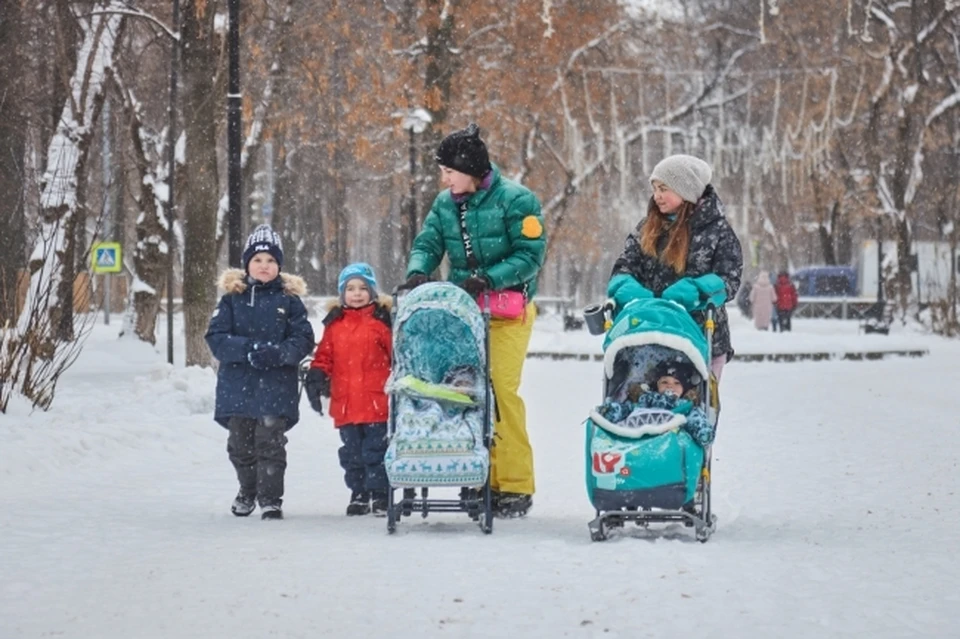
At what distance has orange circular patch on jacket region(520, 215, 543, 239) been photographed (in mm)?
8844

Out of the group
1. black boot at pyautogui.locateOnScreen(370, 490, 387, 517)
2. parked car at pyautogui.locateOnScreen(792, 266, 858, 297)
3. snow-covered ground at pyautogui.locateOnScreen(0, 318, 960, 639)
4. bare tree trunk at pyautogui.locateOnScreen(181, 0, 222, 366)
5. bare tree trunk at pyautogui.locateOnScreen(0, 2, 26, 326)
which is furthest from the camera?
parked car at pyautogui.locateOnScreen(792, 266, 858, 297)

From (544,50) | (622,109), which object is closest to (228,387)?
(544,50)

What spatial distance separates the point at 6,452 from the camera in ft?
36.9

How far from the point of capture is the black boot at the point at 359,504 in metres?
9.05

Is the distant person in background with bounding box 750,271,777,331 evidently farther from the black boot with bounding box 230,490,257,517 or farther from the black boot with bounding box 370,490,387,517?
the black boot with bounding box 230,490,257,517

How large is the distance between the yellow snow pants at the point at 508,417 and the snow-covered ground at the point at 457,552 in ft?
1.03

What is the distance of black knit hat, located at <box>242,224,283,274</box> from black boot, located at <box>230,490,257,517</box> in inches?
48.3

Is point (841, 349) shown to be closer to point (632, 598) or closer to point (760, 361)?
point (760, 361)

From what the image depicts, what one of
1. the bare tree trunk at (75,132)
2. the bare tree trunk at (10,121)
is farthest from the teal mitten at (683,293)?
the bare tree trunk at (75,132)

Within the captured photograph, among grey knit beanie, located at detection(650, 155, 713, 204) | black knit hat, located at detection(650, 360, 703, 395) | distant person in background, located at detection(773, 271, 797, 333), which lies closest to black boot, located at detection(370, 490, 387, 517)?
black knit hat, located at detection(650, 360, 703, 395)

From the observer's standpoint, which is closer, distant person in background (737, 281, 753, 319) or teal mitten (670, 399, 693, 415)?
teal mitten (670, 399, 693, 415)

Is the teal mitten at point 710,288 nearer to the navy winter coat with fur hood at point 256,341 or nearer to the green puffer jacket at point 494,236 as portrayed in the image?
the green puffer jacket at point 494,236

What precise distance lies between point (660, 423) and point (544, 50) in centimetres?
2521

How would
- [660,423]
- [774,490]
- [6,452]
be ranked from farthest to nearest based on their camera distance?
1. [6,452]
2. [774,490]
3. [660,423]
